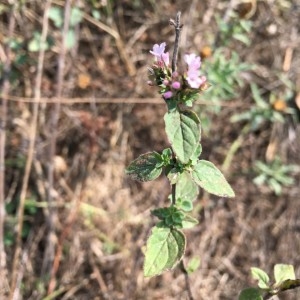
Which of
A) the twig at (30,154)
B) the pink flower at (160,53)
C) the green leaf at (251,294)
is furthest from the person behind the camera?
the twig at (30,154)

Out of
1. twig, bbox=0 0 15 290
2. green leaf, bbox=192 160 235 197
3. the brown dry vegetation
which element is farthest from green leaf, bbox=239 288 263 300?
twig, bbox=0 0 15 290

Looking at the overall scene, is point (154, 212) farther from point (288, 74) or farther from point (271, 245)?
point (288, 74)

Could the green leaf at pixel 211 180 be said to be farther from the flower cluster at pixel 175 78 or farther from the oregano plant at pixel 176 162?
the flower cluster at pixel 175 78

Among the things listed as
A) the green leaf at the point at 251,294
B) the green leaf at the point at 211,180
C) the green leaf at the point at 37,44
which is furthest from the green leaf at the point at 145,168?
the green leaf at the point at 37,44

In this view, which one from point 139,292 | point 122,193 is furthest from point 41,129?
point 139,292

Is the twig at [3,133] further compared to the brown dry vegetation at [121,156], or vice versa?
the brown dry vegetation at [121,156]

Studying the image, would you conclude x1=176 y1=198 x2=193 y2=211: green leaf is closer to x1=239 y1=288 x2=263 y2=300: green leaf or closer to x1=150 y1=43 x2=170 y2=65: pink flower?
x1=239 y1=288 x2=263 y2=300: green leaf

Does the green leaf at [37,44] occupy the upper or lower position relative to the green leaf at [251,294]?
upper

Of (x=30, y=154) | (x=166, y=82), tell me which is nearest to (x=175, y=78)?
(x=166, y=82)
